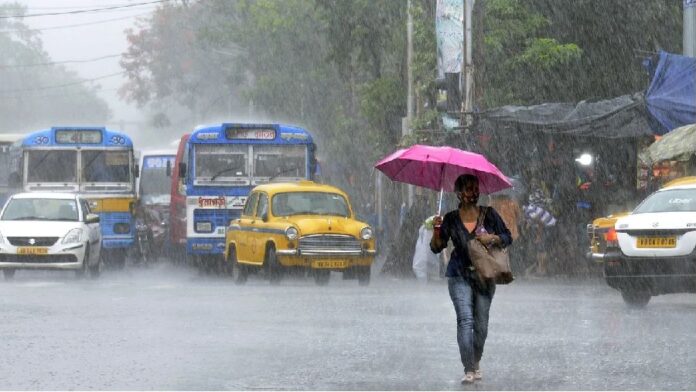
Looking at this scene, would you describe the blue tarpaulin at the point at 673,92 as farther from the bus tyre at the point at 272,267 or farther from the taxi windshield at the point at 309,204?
the bus tyre at the point at 272,267

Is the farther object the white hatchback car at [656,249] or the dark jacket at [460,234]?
A: the white hatchback car at [656,249]

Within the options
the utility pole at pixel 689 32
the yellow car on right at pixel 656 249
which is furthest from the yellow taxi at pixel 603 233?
the utility pole at pixel 689 32

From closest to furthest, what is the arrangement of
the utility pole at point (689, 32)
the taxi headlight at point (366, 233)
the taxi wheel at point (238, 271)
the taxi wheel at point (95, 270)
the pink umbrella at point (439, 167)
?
the pink umbrella at point (439, 167), the taxi headlight at point (366, 233), the taxi wheel at point (238, 271), the utility pole at point (689, 32), the taxi wheel at point (95, 270)

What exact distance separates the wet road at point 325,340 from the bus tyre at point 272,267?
5.33 feet

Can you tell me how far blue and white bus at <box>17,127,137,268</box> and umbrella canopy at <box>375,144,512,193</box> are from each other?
20.9 metres

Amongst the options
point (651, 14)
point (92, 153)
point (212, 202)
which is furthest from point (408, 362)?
point (651, 14)

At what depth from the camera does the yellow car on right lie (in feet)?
65.1

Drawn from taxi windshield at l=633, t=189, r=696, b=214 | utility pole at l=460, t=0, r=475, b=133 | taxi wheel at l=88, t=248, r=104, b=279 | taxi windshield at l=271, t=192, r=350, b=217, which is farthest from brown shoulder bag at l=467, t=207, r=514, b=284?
taxi wheel at l=88, t=248, r=104, b=279

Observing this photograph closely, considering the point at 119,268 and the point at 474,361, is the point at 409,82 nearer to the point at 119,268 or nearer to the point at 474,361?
the point at 119,268

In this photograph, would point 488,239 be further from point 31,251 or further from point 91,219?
point 91,219

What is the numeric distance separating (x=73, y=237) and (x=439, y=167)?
51.8 ft

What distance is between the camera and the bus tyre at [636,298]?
20734mm

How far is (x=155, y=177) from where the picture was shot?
4194 centimetres

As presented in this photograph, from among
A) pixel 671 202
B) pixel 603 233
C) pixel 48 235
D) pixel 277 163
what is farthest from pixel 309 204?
pixel 671 202
